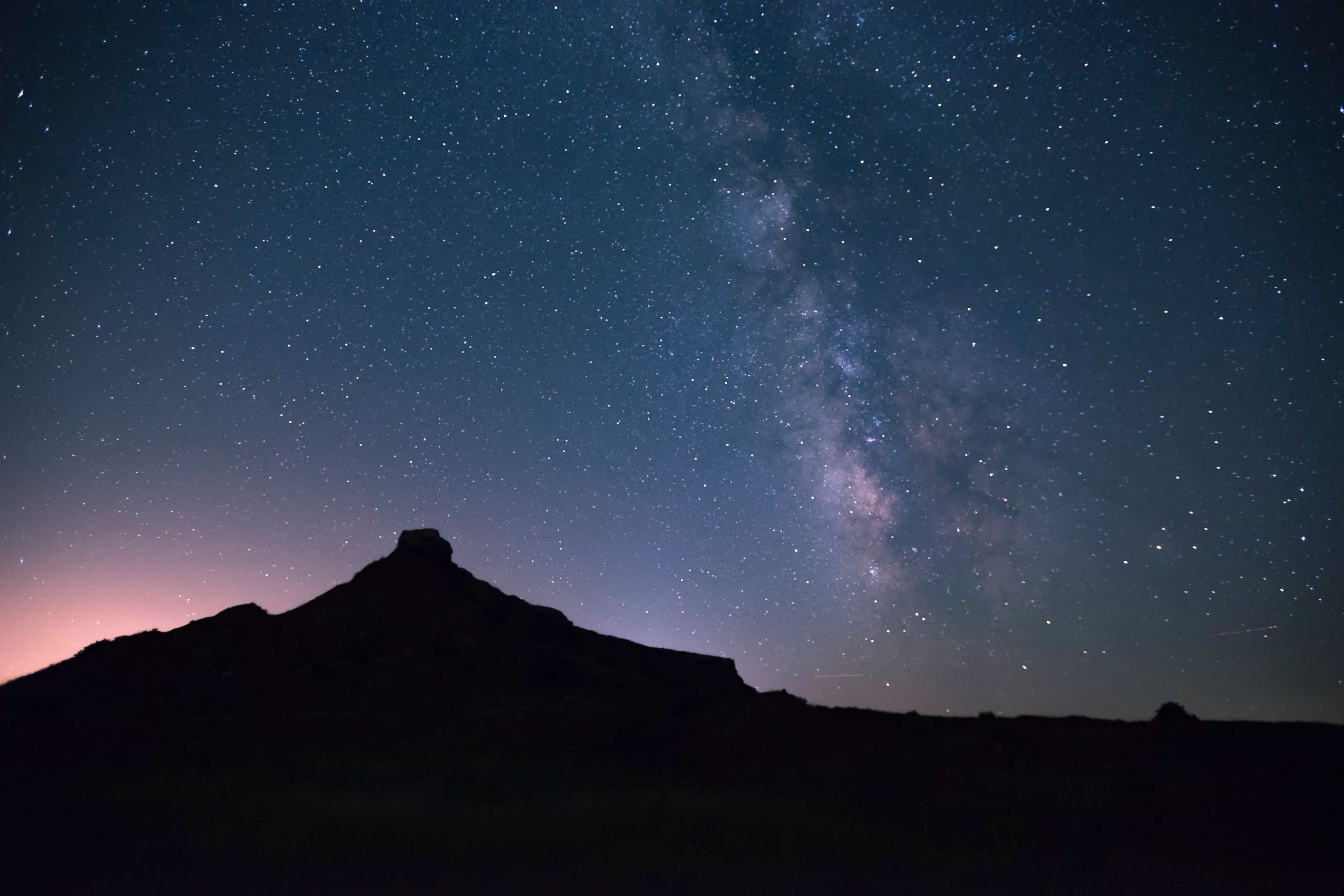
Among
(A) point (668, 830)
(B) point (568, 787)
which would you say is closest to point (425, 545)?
(B) point (568, 787)

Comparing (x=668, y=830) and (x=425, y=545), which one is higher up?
(x=425, y=545)

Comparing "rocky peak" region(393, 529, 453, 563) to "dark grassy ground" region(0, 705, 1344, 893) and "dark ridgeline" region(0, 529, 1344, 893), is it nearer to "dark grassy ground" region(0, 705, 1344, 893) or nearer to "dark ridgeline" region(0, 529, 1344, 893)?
"dark ridgeline" region(0, 529, 1344, 893)

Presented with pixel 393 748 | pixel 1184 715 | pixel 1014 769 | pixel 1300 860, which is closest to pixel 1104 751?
pixel 1014 769

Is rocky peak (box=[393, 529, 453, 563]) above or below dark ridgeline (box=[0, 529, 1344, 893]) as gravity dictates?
above

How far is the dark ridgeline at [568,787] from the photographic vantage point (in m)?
8.45

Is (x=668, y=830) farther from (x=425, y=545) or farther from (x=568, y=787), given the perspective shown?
(x=425, y=545)

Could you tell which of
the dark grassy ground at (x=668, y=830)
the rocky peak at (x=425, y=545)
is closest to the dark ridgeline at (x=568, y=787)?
the dark grassy ground at (x=668, y=830)

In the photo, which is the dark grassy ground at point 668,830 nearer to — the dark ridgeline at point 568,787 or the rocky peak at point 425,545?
the dark ridgeline at point 568,787

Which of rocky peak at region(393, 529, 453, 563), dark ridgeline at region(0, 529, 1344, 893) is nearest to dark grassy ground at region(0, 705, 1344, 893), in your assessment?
dark ridgeline at region(0, 529, 1344, 893)

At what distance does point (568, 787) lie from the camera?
62.3 ft

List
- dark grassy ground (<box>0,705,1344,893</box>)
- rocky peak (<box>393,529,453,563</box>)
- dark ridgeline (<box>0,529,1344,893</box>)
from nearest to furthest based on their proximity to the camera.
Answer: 1. dark grassy ground (<box>0,705,1344,893</box>)
2. dark ridgeline (<box>0,529,1344,893</box>)
3. rocky peak (<box>393,529,453,563</box>)

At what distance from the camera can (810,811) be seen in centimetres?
1296

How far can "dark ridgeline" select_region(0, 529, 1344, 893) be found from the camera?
845cm

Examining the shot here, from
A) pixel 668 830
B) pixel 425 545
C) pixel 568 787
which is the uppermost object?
pixel 425 545
